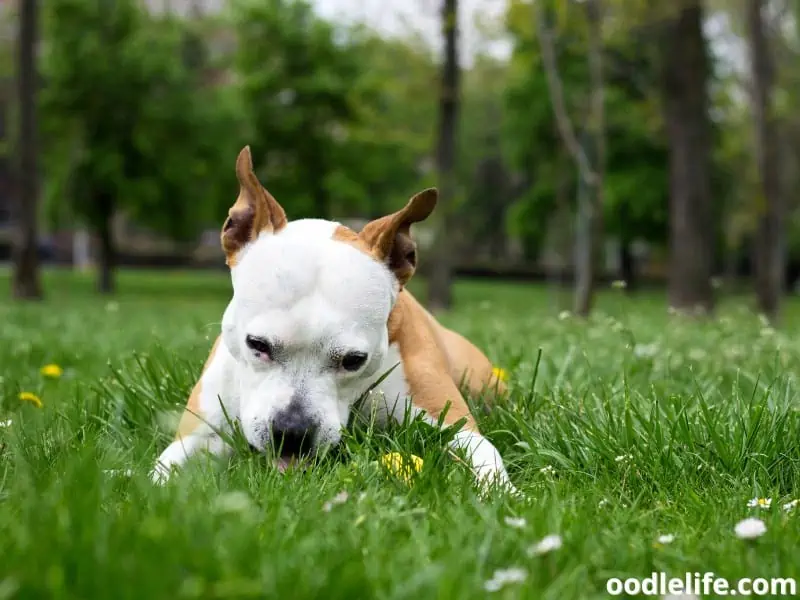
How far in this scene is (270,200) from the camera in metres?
2.74

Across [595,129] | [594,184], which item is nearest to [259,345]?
[594,184]

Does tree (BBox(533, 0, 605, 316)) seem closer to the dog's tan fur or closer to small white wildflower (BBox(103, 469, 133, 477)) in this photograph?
the dog's tan fur

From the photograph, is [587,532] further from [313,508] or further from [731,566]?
[313,508]

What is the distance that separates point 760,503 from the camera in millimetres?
2188

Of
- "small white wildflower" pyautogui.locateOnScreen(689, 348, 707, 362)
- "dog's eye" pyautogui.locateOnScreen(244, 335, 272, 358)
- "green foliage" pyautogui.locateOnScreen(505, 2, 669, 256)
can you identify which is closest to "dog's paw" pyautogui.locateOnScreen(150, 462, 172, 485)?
"dog's eye" pyautogui.locateOnScreen(244, 335, 272, 358)

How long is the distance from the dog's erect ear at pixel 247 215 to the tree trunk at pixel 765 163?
10615 millimetres

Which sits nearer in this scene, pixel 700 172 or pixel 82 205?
pixel 700 172

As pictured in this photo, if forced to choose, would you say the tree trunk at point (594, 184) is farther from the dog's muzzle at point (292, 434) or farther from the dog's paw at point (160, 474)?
the dog's paw at point (160, 474)

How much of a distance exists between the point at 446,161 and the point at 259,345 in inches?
404

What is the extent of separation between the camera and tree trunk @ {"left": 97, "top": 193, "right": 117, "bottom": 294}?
59.3 ft

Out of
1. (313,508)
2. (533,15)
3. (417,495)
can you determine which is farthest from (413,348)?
(533,15)

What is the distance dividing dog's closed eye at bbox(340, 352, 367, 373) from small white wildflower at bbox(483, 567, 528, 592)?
1.02 meters

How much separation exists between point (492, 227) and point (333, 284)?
35963 millimetres

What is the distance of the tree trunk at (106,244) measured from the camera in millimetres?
18062
